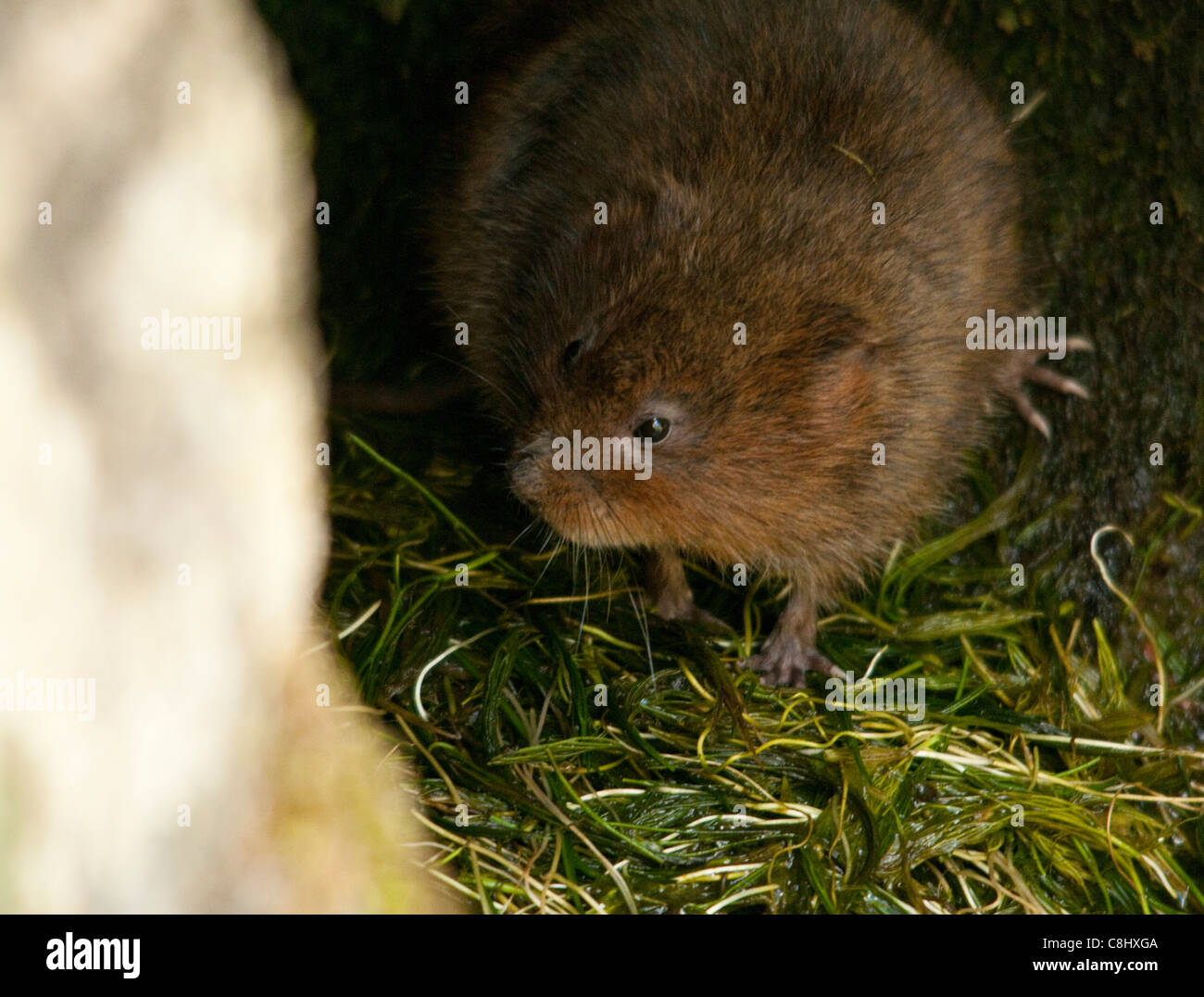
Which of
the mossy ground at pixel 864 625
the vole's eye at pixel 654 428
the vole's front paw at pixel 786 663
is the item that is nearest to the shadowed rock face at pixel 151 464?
the vole's eye at pixel 654 428

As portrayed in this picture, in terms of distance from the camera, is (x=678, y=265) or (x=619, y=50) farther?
(x=619, y=50)

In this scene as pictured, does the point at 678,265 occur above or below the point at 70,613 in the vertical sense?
above

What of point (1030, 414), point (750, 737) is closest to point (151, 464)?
point (750, 737)

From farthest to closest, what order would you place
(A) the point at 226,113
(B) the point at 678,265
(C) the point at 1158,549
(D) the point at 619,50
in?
(C) the point at 1158,549 → (D) the point at 619,50 → (B) the point at 678,265 → (A) the point at 226,113

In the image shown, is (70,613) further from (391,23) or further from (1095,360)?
(1095,360)

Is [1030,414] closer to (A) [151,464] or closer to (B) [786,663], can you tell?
(B) [786,663]

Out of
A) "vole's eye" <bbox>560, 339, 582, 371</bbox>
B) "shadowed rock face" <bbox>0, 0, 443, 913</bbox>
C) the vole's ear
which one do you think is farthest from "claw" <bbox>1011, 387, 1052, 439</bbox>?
"shadowed rock face" <bbox>0, 0, 443, 913</bbox>

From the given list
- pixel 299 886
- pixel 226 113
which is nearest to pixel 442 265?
pixel 226 113
